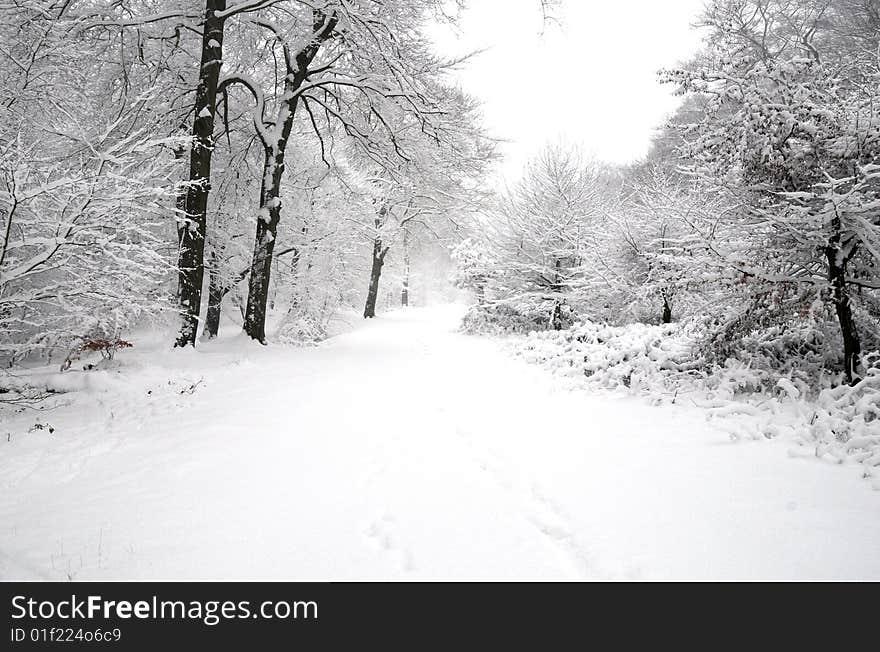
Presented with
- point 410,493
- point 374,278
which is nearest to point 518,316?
point 374,278

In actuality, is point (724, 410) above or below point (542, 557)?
above

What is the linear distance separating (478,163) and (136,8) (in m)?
7.57

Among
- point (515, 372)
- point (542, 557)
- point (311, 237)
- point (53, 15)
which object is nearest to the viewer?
point (542, 557)

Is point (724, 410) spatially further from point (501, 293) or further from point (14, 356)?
point (501, 293)

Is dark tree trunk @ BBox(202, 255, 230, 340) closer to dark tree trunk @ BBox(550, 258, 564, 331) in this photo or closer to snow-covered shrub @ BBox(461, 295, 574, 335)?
snow-covered shrub @ BBox(461, 295, 574, 335)

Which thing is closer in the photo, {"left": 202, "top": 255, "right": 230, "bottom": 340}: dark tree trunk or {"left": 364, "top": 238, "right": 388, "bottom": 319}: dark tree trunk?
{"left": 202, "top": 255, "right": 230, "bottom": 340}: dark tree trunk

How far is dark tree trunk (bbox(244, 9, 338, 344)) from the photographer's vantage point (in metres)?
9.01

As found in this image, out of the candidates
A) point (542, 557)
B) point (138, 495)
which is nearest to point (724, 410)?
point (542, 557)

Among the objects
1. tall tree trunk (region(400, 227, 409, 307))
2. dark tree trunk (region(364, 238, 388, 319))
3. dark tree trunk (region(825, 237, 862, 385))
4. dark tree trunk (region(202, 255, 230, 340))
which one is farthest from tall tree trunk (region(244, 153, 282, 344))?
dark tree trunk (region(364, 238, 388, 319))

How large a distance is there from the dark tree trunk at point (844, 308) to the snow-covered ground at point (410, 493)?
160 cm

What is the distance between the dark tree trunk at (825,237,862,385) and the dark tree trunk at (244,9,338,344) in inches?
344

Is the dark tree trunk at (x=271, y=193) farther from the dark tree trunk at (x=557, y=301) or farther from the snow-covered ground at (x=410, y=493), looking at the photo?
the dark tree trunk at (x=557, y=301)

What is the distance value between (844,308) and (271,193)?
9.17 metres

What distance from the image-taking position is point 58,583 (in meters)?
2.13
